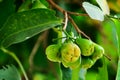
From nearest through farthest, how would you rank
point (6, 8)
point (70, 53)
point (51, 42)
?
point (70, 53) → point (6, 8) → point (51, 42)

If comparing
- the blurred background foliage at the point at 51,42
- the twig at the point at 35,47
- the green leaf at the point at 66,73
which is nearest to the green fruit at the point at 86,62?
the green leaf at the point at 66,73

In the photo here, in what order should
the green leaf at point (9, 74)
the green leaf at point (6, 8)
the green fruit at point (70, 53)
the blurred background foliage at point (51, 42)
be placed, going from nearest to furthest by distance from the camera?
the green fruit at point (70, 53) < the green leaf at point (9, 74) < the green leaf at point (6, 8) < the blurred background foliage at point (51, 42)

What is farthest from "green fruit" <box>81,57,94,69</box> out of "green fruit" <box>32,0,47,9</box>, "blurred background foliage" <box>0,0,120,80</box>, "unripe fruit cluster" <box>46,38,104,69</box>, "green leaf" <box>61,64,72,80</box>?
"blurred background foliage" <box>0,0,120,80</box>

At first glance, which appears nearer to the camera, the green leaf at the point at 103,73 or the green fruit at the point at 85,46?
the green fruit at the point at 85,46

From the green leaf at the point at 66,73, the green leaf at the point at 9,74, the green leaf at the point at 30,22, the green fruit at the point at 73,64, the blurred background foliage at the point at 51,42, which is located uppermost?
the green leaf at the point at 30,22

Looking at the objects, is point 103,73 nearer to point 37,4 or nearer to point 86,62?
point 86,62

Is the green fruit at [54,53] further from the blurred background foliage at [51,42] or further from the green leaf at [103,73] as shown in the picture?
the blurred background foliage at [51,42]


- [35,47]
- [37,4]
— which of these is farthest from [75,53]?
[35,47]

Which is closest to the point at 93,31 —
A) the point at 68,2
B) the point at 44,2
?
the point at 68,2
